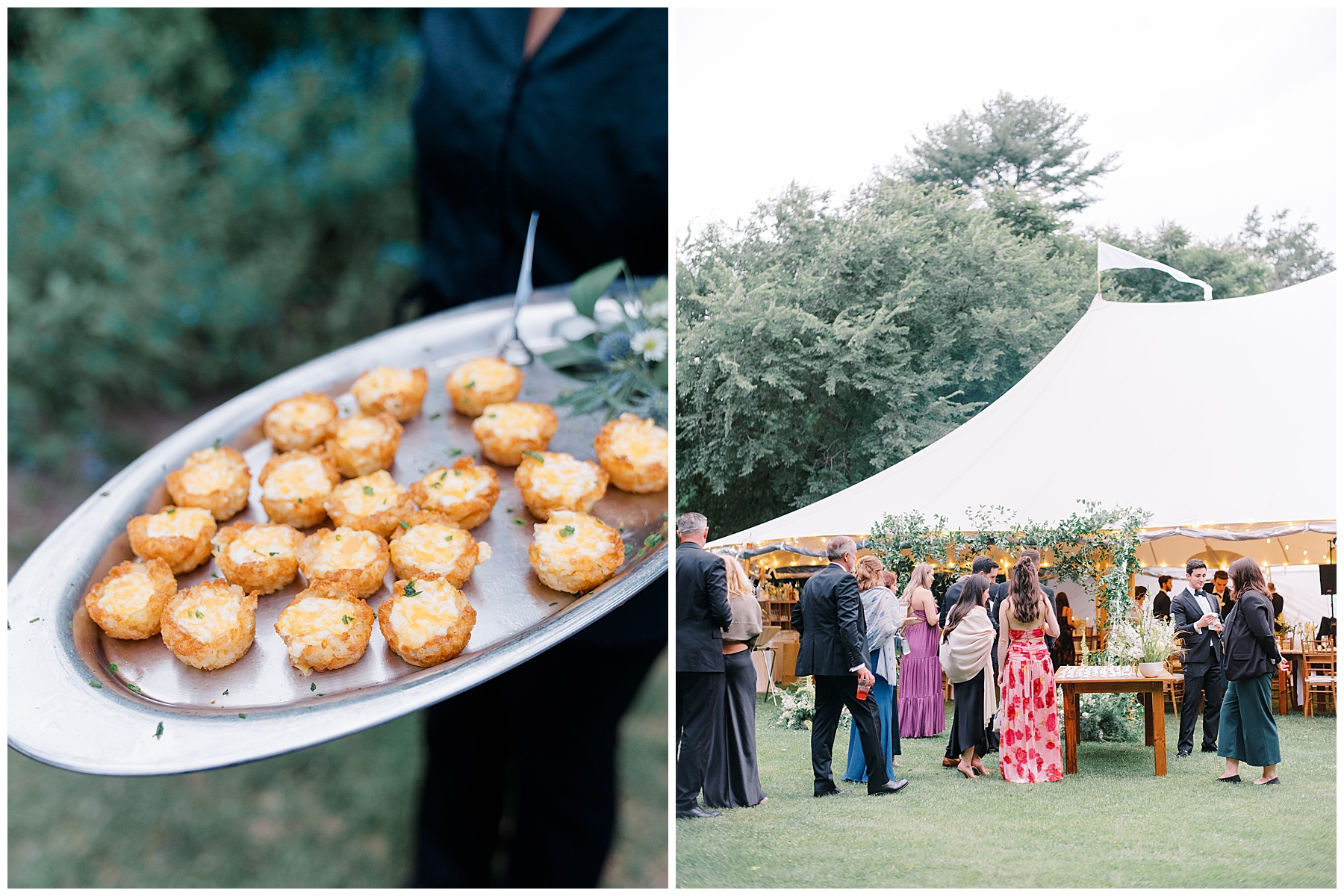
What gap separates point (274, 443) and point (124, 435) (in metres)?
2.21

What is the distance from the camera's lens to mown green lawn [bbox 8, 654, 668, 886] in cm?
220

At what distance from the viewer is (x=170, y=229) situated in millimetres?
3174

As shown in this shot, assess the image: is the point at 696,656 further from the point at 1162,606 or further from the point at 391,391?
the point at 391,391

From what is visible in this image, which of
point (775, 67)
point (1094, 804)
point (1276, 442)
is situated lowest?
point (1094, 804)

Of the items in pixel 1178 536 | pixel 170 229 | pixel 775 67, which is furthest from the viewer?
pixel 170 229

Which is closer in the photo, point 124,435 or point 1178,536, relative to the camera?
point 1178,536

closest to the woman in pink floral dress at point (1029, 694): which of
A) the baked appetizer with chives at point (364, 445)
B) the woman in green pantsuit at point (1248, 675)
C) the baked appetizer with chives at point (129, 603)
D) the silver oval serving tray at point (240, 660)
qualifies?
the woman in green pantsuit at point (1248, 675)

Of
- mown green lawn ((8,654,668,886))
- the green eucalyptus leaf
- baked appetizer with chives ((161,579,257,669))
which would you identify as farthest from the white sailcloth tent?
mown green lawn ((8,654,668,886))

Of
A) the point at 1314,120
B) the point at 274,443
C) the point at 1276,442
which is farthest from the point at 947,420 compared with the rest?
the point at 274,443

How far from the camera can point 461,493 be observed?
4.42ft

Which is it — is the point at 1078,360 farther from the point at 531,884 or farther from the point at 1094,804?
the point at 531,884

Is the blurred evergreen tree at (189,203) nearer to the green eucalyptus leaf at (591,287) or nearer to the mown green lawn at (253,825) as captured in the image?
the mown green lawn at (253,825)

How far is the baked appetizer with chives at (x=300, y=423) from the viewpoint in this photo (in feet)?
5.09

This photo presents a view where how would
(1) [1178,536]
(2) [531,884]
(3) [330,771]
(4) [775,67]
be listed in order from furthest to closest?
(3) [330,771] → (2) [531,884] → (4) [775,67] → (1) [1178,536]
